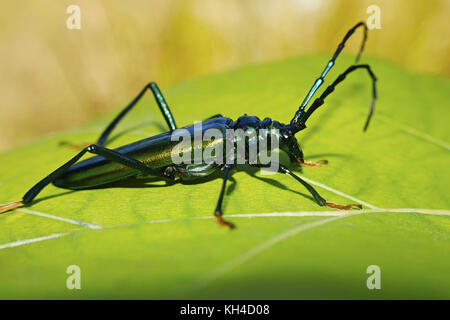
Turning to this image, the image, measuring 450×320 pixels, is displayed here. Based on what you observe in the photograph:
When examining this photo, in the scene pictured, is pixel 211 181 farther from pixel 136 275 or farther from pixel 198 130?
pixel 136 275

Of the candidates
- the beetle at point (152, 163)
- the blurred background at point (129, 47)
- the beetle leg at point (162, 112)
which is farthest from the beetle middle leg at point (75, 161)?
the blurred background at point (129, 47)

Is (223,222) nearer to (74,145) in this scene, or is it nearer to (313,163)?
(313,163)

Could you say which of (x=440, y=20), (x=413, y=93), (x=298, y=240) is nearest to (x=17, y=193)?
(x=298, y=240)

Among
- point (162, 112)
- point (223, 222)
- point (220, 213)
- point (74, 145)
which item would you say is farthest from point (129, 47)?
point (223, 222)

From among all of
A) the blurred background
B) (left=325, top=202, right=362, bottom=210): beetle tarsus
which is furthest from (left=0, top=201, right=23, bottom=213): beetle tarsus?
the blurred background

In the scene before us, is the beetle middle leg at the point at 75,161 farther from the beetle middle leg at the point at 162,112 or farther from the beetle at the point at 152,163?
the beetle middle leg at the point at 162,112
